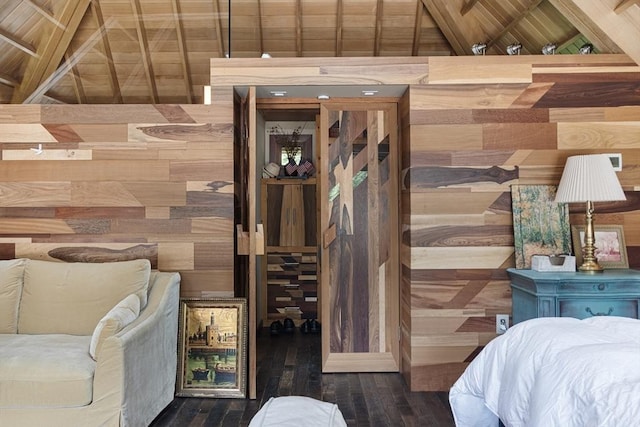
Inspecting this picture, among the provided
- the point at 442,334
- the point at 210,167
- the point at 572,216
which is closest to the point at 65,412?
the point at 210,167

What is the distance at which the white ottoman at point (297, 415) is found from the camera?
132 cm

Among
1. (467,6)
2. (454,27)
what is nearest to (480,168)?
(454,27)

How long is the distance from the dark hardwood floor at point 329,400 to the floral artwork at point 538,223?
1.13 m

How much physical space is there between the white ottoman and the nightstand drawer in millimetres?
1815

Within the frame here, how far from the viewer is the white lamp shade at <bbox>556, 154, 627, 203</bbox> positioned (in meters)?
2.69

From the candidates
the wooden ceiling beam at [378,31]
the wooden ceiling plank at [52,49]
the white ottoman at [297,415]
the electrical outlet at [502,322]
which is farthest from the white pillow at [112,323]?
the wooden ceiling beam at [378,31]

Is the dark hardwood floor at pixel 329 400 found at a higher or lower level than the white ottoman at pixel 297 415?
lower

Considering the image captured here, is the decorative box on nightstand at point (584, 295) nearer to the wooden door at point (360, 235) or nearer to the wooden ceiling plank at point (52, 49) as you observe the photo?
the wooden door at point (360, 235)

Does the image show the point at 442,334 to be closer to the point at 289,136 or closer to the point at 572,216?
the point at 572,216

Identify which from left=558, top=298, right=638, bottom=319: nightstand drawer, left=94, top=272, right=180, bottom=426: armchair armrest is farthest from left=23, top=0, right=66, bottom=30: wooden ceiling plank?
left=558, top=298, right=638, bottom=319: nightstand drawer

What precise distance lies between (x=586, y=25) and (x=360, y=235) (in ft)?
6.85

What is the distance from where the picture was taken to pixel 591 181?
273 cm

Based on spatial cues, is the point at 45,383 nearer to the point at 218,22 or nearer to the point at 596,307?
the point at 218,22

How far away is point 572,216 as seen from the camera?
10.2 ft
